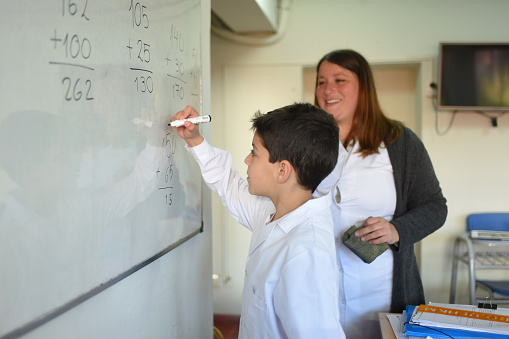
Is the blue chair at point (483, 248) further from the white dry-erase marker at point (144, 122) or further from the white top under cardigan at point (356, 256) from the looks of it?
the white dry-erase marker at point (144, 122)

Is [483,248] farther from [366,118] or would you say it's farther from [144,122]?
[144,122]

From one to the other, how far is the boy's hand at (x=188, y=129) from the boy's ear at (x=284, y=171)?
0.92ft

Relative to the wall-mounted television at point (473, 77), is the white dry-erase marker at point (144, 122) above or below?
below

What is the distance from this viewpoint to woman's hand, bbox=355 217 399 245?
1.40 m

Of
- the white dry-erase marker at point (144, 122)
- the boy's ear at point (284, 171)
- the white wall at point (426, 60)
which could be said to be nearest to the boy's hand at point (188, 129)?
the white dry-erase marker at point (144, 122)

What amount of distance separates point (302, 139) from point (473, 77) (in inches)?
104

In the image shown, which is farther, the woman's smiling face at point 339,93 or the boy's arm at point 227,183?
the woman's smiling face at point 339,93

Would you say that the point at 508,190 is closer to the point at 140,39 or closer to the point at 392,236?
the point at 392,236

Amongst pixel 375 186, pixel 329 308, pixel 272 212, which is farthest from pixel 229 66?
pixel 329 308

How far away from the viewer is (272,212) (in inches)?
50.2

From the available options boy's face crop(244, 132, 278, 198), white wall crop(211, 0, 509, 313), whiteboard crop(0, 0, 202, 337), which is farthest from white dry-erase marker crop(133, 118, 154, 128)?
white wall crop(211, 0, 509, 313)

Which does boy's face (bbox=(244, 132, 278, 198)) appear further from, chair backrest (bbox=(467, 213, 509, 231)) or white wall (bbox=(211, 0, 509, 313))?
chair backrest (bbox=(467, 213, 509, 231))

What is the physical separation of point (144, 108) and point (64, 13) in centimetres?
34

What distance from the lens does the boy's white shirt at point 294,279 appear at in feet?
3.22
